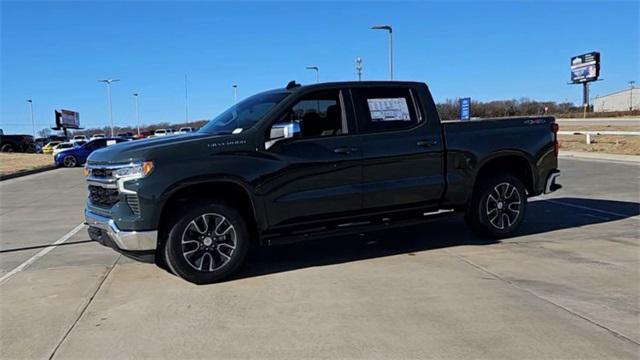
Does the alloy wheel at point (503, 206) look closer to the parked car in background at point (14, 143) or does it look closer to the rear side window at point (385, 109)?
the rear side window at point (385, 109)

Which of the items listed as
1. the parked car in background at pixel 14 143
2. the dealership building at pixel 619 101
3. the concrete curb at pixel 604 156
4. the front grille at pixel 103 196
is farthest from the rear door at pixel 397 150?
the dealership building at pixel 619 101

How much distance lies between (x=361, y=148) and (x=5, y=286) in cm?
408

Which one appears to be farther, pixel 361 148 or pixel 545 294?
pixel 361 148

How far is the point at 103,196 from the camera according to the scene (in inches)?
246

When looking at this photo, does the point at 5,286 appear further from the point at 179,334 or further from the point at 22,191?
the point at 22,191

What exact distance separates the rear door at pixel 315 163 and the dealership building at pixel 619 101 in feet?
435

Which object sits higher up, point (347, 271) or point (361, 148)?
point (361, 148)

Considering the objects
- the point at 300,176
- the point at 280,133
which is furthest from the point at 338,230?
the point at 280,133

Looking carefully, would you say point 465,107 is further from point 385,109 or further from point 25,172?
point 385,109

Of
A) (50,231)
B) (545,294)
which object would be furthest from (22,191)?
(545,294)

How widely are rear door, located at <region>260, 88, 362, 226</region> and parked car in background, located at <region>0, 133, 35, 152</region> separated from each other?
48603 millimetres

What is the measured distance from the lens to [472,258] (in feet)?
22.7

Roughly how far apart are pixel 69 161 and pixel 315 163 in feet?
92.8

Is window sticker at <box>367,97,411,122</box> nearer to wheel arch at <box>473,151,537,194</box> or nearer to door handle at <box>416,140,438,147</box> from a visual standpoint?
door handle at <box>416,140,438,147</box>
